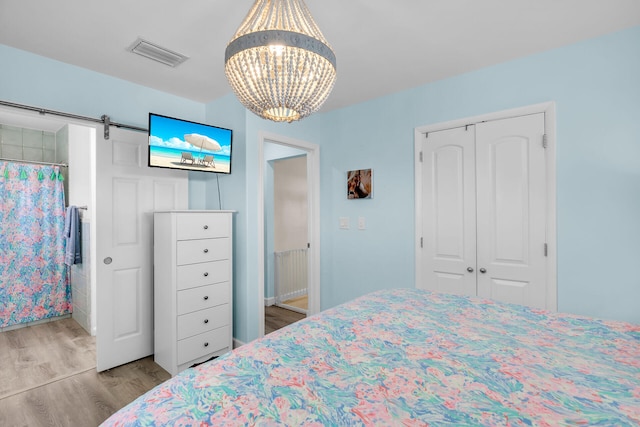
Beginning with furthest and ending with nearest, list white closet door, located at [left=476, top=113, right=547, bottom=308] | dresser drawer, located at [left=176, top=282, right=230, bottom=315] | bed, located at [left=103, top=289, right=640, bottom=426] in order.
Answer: dresser drawer, located at [left=176, top=282, right=230, bottom=315]
white closet door, located at [left=476, top=113, right=547, bottom=308]
bed, located at [left=103, top=289, right=640, bottom=426]

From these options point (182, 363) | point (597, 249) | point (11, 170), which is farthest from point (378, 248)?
point (11, 170)

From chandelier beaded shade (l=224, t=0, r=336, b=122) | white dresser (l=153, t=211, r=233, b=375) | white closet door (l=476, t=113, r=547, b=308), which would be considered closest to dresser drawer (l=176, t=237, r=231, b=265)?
white dresser (l=153, t=211, r=233, b=375)

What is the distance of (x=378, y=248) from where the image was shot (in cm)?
308

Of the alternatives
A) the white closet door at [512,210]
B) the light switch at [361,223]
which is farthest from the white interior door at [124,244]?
the white closet door at [512,210]

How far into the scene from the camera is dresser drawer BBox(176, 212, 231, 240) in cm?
252

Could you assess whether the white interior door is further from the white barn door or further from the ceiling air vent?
the white barn door

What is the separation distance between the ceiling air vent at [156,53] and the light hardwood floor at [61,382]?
7.73 ft

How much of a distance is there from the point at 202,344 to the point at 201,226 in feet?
3.21

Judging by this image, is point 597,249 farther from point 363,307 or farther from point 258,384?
point 258,384

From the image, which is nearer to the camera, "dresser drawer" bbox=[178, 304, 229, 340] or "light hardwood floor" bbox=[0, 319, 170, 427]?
"light hardwood floor" bbox=[0, 319, 170, 427]

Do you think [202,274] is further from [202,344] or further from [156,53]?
[156,53]

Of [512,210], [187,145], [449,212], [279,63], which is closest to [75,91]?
[187,145]

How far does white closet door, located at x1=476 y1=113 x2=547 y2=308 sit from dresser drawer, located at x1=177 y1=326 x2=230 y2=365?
7.13 ft

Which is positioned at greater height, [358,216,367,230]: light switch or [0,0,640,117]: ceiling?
[0,0,640,117]: ceiling
